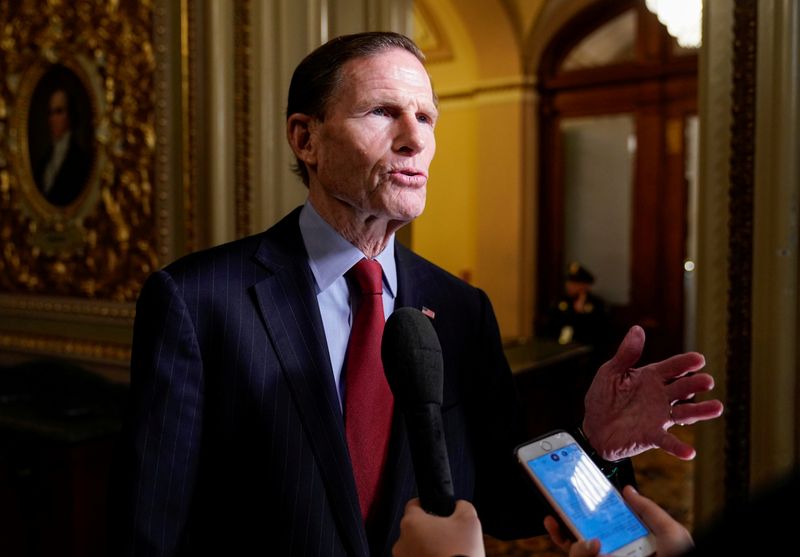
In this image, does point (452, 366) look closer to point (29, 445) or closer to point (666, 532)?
point (666, 532)

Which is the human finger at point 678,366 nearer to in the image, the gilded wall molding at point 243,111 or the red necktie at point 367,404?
the red necktie at point 367,404

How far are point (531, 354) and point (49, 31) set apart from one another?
3.06 meters

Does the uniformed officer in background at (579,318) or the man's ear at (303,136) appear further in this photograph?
the uniformed officer in background at (579,318)

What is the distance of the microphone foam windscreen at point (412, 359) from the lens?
834 millimetres

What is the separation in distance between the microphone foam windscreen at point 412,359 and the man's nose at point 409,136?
348mm

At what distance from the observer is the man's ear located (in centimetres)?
128

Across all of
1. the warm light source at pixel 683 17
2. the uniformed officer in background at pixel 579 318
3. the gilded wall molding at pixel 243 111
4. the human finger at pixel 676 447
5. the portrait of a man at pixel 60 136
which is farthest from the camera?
the uniformed officer in background at pixel 579 318

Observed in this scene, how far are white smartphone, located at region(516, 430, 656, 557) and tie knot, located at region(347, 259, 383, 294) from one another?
16.7 inches

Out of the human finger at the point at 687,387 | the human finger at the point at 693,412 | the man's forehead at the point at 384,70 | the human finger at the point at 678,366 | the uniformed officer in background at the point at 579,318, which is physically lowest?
the uniformed officer in background at the point at 579,318

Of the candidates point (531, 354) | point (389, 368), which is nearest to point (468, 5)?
point (531, 354)

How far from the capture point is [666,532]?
82cm

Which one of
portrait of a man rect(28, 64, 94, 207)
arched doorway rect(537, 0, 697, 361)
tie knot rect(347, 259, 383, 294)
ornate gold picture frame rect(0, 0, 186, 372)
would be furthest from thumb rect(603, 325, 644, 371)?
arched doorway rect(537, 0, 697, 361)

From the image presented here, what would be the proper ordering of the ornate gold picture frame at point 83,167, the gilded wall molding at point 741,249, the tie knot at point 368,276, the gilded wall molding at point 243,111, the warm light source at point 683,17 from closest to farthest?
the tie knot at point 368,276 < the gilded wall molding at point 741,249 < the gilded wall molding at point 243,111 < the ornate gold picture frame at point 83,167 < the warm light source at point 683,17

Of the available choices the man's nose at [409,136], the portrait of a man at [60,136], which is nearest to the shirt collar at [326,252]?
the man's nose at [409,136]
